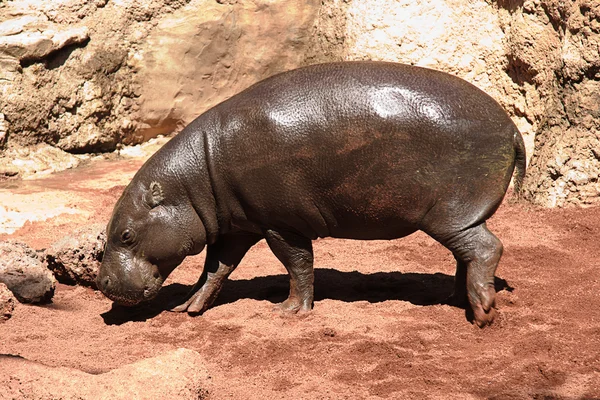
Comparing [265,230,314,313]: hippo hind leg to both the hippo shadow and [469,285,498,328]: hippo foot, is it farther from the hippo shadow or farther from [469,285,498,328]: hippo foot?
[469,285,498,328]: hippo foot

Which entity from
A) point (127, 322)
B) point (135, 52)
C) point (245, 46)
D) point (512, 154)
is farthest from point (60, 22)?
point (512, 154)

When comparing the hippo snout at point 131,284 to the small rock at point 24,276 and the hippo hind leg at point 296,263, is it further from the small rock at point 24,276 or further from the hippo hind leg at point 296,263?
the hippo hind leg at point 296,263

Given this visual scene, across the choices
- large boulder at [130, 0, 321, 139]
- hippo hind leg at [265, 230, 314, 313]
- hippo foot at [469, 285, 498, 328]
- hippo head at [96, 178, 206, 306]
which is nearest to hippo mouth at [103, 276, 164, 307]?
hippo head at [96, 178, 206, 306]

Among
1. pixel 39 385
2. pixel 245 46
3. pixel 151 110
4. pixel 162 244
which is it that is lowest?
pixel 151 110

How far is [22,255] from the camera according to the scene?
6.55 meters

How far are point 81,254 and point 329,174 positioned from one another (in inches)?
92.5

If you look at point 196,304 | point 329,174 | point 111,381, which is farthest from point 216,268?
point 111,381

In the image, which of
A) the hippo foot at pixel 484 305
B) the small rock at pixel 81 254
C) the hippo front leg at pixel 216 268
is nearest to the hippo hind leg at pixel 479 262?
the hippo foot at pixel 484 305

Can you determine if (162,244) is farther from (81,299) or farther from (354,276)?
(354,276)

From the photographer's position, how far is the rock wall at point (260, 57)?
855 cm

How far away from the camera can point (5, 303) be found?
240 inches

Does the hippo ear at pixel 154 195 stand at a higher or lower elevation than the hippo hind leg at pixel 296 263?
higher

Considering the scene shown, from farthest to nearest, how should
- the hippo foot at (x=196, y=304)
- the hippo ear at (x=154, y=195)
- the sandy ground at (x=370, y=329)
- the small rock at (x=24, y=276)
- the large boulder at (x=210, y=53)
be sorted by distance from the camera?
the large boulder at (x=210, y=53) < the small rock at (x=24, y=276) < the hippo foot at (x=196, y=304) < the hippo ear at (x=154, y=195) < the sandy ground at (x=370, y=329)

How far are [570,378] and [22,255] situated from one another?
4.08 meters
